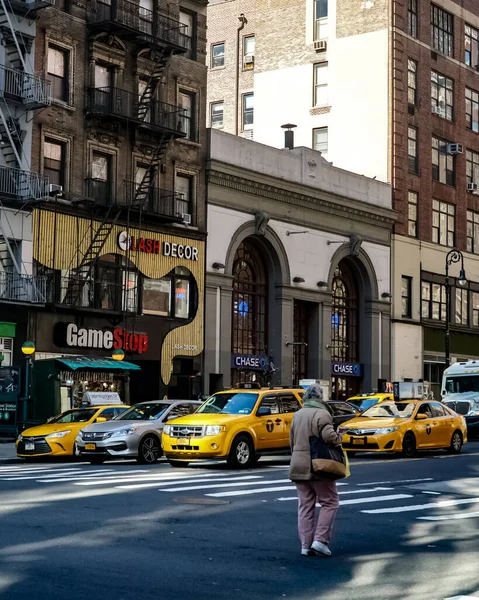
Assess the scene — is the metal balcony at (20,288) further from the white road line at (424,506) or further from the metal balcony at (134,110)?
the white road line at (424,506)

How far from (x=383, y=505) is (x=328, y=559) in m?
5.47

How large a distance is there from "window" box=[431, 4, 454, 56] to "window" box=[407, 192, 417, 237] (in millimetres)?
9292

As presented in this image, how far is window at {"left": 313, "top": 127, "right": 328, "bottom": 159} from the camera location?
59.6m

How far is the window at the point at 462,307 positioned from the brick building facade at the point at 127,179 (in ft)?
73.8

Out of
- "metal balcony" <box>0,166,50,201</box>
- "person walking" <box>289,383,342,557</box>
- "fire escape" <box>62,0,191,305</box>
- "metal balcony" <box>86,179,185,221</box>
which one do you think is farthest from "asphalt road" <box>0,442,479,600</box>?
"metal balcony" <box>86,179,185,221</box>

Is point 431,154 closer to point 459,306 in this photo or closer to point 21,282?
point 459,306

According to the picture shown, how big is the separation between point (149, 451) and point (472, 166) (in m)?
44.3

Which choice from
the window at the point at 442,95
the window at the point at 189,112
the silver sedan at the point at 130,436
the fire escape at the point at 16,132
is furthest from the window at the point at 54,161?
the window at the point at 442,95

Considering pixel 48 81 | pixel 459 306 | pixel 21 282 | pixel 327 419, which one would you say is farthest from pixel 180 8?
pixel 327 419

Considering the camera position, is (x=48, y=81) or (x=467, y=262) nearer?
(x=48, y=81)

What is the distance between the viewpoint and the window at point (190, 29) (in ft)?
149

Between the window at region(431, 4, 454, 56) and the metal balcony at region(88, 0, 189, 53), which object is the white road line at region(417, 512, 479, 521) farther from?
the window at region(431, 4, 454, 56)

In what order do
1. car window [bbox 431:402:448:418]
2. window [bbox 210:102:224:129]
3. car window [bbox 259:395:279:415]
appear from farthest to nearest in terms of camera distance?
window [bbox 210:102:224:129] → car window [bbox 431:402:448:418] → car window [bbox 259:395:279:415]

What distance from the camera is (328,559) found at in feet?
36.7
